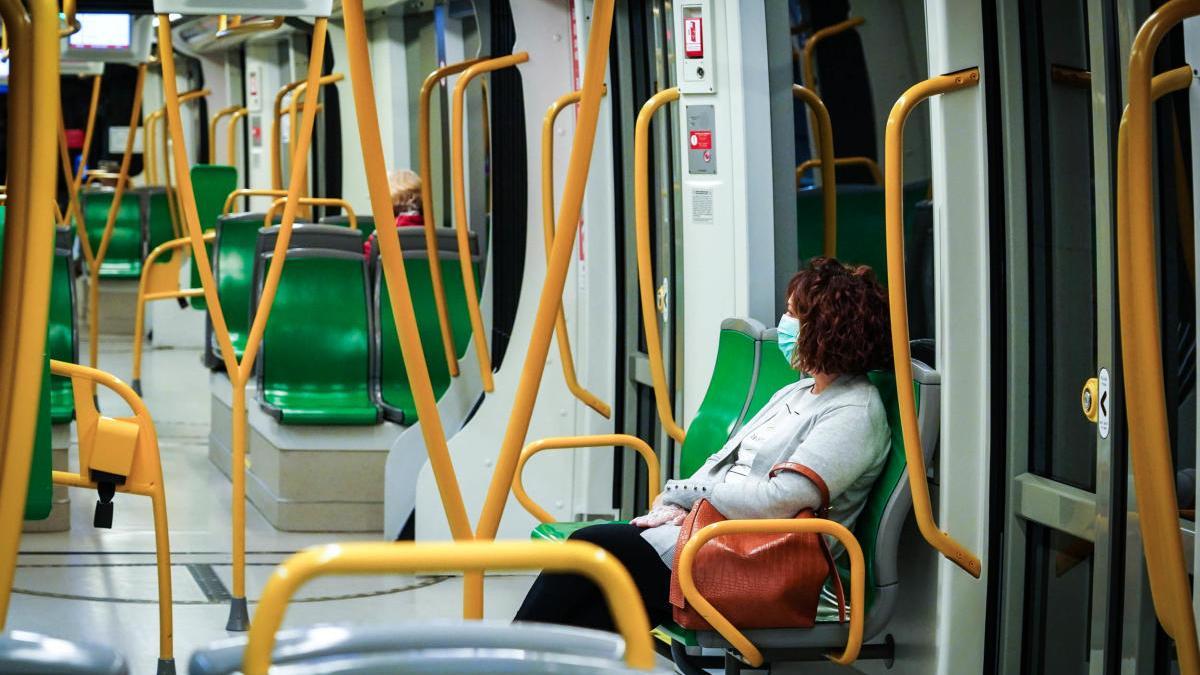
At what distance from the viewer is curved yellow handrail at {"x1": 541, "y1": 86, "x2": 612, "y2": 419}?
523 cm

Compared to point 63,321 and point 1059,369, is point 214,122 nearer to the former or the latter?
point 63,321

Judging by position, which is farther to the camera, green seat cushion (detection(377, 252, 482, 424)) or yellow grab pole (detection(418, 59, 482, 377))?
green seat cushion (detection(377, 252, 482, 424))

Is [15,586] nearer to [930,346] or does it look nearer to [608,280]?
[608,280]

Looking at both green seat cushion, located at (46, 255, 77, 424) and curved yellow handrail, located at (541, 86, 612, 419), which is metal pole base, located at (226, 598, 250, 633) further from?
green seat cushion, located at (46, 255, 77, 424)

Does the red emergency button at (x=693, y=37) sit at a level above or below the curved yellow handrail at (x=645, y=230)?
above

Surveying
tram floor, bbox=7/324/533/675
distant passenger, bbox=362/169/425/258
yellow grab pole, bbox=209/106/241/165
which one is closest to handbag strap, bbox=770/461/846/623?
tram floor, bbox=7/324/533/675

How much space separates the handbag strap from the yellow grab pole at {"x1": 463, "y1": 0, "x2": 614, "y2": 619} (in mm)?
929

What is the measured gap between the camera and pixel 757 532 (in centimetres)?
355

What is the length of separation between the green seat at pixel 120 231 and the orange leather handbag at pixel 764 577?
10667 millimetres

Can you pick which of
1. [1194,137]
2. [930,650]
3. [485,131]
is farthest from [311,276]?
[1194,137]

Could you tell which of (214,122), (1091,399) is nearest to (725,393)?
(1091,399)

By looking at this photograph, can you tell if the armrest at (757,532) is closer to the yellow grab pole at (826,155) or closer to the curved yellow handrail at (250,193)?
the yellow grab pole at (826,155)

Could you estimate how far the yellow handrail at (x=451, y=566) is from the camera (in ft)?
5.27

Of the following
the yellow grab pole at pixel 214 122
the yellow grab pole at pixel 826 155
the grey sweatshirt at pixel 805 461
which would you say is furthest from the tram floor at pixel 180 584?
the yellow grab pole at pixel 214 122
